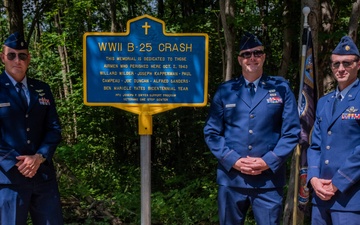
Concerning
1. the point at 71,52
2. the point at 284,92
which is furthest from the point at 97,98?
the point at 71,52

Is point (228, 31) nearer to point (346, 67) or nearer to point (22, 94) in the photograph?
point (346, 67)

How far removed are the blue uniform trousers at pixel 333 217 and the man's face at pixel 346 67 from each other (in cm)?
90

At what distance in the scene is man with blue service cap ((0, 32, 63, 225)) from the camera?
3.62m

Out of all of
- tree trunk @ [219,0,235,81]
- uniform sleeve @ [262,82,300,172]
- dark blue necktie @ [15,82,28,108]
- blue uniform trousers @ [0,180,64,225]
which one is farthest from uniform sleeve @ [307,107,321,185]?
tree trunk @ [219,0,235,81]

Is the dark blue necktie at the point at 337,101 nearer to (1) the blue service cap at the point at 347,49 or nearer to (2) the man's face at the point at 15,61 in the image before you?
(1) the blue service cap at the point at 347,49

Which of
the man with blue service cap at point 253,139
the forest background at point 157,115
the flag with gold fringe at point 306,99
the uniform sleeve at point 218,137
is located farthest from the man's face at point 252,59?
the forest background at point 157,115

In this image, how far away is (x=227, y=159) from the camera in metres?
3.59

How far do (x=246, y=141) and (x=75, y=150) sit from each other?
6109mm

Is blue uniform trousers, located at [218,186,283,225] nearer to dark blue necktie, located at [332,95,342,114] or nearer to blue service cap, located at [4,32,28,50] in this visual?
dark blue necktie, located at [332,95,342,114]

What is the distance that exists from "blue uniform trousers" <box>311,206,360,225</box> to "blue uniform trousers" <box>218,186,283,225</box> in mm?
338

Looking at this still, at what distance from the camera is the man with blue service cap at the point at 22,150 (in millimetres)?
3619

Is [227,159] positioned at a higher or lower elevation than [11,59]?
lower

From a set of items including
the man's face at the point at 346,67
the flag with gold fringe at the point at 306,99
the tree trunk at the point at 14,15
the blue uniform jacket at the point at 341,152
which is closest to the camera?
the blue uniform jacket at the point at 341,152

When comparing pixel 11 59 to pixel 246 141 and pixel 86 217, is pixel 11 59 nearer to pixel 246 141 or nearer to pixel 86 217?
pixel 246 141
